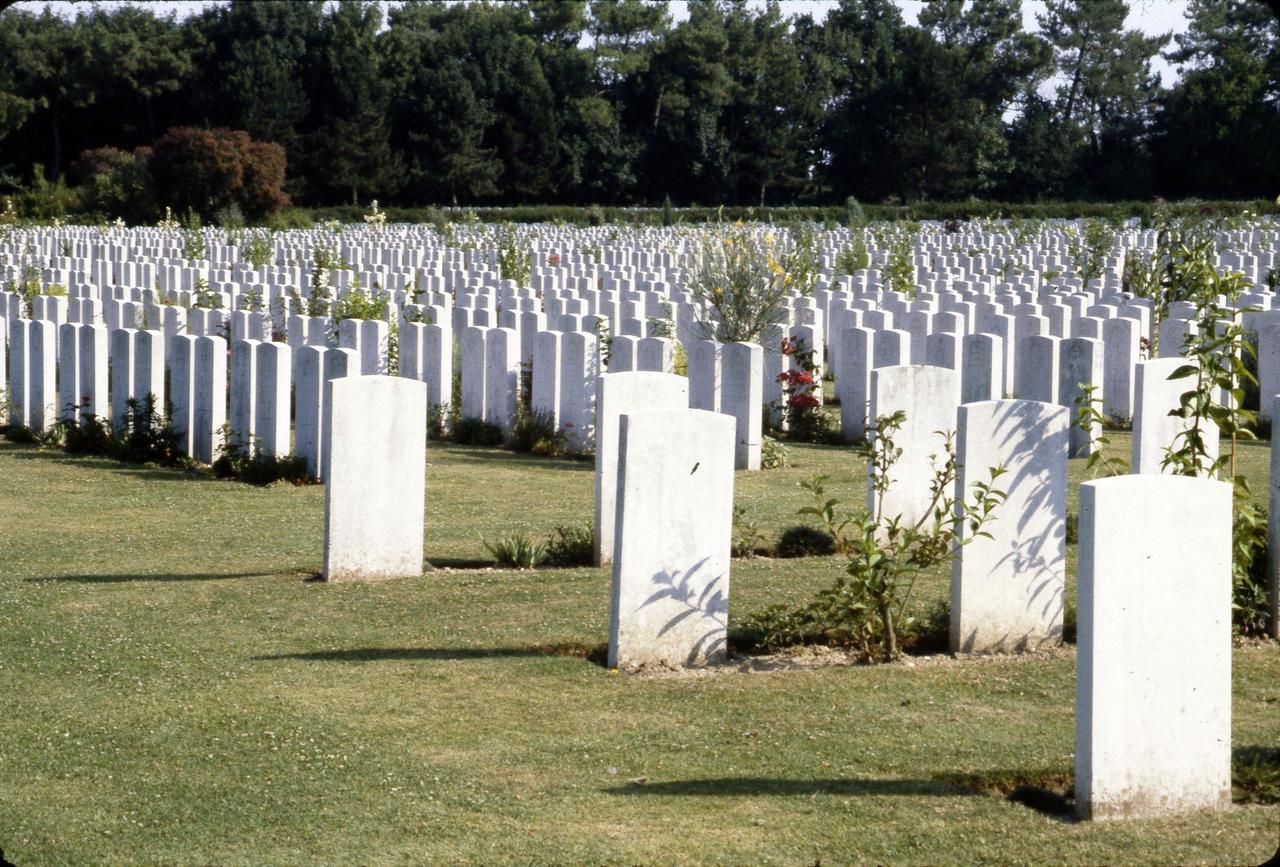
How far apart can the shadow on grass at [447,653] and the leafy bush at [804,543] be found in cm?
179

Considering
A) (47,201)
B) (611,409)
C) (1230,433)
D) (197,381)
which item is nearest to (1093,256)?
(197,381)

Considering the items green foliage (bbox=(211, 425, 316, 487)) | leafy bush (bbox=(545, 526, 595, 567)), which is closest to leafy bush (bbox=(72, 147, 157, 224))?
green foliage (bbox=(211, 425, 316, 487))

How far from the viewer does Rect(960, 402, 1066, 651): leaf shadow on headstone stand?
17.1 ft

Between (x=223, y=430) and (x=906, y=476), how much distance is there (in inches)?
188

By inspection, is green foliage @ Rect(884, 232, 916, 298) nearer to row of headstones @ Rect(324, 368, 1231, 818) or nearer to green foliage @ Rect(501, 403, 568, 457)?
green foliage @ Rect(501, 403, 568, 457)

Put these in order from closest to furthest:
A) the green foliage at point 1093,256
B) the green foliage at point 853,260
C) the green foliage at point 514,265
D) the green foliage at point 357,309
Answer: the green foliage at point 357,309, the green foliage at point 1093,256, the green foliage at point 514,265, the green foliage at point 853,260

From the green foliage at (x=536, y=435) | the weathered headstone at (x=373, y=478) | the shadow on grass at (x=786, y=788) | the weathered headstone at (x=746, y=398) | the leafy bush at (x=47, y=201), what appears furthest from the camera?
the leafy bush at (x=47, y=201)

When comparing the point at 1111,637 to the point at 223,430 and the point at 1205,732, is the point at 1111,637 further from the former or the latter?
the point at 223,430

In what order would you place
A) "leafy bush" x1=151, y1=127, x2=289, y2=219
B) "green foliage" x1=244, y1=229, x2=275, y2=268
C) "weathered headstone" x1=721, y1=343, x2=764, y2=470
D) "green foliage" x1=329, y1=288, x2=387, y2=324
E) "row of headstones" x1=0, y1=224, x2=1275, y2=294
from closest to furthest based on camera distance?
1. "weathered headstone" x1=721, y1=343, x2=764, y2=470
2. "green foliage" x1=329, y1=288, x2=387, y2=324
3. "row of headstones" x1=0, y1=224, x2=1275, y2=294
4. "green foliage" x1=244, y1=229, x2=275, y2=268
5. "leafy bush" x1=151, y1=127, x2=289, y2=219

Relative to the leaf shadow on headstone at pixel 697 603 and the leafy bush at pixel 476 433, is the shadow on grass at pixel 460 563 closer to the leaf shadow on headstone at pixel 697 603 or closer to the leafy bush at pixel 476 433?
the leaf shadow on headstone at pixel 697 603

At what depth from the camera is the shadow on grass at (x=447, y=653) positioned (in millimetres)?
5180

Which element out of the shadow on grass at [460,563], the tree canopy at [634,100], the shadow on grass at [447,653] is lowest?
the shadow on grass at [447,653]

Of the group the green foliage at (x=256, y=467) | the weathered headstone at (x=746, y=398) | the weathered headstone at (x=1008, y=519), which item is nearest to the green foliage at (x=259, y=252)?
the green foliage at (x=256, y=467)

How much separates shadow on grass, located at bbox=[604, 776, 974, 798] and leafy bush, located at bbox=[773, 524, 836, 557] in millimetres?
2944
